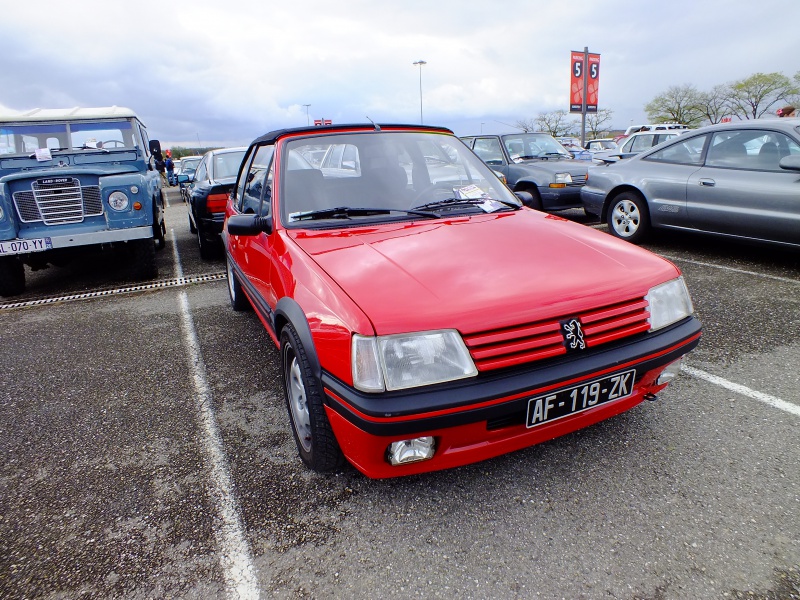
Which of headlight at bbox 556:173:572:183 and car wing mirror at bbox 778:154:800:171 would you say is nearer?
car wing mirror at bbox 778:154:800:171

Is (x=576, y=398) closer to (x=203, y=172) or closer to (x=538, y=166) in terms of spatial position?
(x=538, y=166)

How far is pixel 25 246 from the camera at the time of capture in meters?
5.09

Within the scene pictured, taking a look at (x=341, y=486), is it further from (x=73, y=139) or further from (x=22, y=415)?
(x=73, y=139)

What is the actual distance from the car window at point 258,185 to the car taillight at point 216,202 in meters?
2.67

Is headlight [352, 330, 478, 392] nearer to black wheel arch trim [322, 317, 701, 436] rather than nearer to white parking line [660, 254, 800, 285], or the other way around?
black wheel arch trim [322, 317, 701, 436]

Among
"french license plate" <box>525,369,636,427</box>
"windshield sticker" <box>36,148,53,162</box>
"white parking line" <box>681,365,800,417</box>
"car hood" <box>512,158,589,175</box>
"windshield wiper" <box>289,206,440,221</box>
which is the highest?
"windshield sticker" <box>36,148,53,162</box>

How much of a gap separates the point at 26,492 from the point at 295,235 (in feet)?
5.56

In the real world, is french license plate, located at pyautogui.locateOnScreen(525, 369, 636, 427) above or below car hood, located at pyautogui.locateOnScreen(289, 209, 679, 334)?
below

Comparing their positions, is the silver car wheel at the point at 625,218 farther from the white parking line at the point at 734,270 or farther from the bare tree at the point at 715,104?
the bare tree at the point at 715,104

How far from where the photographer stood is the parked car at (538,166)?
25.3ft

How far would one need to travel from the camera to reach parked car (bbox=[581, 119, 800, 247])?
4.59 metres

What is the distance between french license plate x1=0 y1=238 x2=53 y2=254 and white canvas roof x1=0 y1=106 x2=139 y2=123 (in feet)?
6.82

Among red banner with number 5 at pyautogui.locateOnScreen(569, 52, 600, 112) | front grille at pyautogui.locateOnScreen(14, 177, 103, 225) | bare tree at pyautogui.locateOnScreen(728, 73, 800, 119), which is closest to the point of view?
front grille at pyautogui.locateOnScreen(14, 177, 103, 225)

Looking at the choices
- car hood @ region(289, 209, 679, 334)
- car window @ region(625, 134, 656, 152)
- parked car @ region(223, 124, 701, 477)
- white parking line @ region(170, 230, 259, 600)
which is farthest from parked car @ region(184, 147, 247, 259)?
car window @ region(625, 134, 656, 152)
